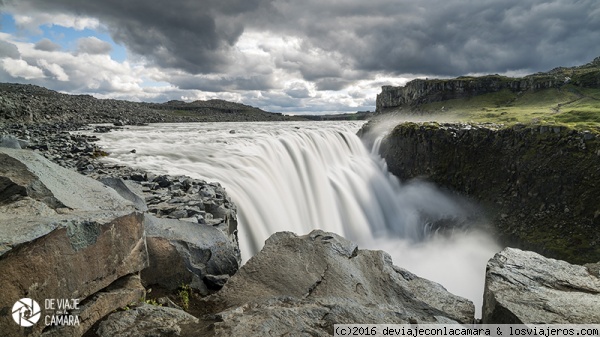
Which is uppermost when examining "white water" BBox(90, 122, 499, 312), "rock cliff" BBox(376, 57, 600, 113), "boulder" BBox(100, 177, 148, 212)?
"rock cliff" BBox(376, 57, 600, 113)

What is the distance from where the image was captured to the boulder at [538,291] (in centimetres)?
603

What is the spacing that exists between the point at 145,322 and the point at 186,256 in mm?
2294

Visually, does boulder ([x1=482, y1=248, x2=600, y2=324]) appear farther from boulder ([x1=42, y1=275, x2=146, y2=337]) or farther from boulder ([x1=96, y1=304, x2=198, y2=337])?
boulder ([x1=42, y1=275, x2=146, y2=337])

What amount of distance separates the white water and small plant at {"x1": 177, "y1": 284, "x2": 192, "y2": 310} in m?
6.43

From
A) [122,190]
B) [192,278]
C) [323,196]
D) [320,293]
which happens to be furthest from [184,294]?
[323,196]

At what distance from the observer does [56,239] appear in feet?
15.3

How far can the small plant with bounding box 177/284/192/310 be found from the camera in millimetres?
6707

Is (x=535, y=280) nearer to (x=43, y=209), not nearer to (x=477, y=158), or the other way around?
(x=43, y=209)

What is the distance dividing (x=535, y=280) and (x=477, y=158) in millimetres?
32429

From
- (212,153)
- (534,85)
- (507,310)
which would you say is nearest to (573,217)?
(507,310)

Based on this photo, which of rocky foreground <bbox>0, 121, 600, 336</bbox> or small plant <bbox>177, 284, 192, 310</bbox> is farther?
small plant <bbox>177, 284, 192, 310</bbox>

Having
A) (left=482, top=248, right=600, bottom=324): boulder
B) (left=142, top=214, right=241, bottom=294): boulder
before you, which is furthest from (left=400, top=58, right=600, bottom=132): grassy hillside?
(left=142, top=214, right=241, bottom=294): boulder

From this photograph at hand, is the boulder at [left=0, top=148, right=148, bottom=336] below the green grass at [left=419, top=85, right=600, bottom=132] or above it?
below

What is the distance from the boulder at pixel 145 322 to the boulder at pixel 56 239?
1.08ft
